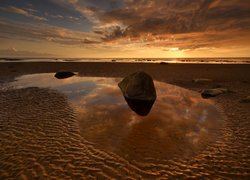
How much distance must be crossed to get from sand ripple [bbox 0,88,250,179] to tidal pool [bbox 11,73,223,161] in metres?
0.34

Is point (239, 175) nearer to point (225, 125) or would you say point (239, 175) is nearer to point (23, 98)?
point (225, 125)

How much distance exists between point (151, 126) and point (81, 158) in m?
3.30

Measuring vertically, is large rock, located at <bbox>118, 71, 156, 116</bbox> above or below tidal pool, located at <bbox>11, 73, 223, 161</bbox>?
above

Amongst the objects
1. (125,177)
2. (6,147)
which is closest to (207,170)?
(125,177)

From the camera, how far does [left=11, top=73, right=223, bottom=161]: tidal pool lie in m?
5.29

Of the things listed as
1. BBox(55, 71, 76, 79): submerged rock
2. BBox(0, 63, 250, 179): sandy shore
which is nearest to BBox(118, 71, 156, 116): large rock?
BBox(0, 63, 250, 179): sandy shore

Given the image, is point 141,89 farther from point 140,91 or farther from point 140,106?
point 140,106

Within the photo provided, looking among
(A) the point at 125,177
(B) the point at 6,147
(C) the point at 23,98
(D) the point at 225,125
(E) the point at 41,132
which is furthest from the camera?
(C) the point at 23,98

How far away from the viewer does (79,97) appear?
11375 millimetres

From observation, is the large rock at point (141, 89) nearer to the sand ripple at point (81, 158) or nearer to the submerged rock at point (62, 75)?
the sand ripple at point (81, 158)

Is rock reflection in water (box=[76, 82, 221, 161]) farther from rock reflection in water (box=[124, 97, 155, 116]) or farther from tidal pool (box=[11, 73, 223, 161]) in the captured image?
rock reflection in water (box=[124, 97, 155, 116])

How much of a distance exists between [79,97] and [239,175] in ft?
31.9

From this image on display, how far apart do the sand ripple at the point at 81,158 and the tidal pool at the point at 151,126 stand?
0.34 metres

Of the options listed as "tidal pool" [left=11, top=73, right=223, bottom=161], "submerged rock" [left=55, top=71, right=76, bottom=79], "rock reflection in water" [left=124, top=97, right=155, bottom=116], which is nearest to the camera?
"tidal pool" [left=11, top=73, right=223, bottom=161]
